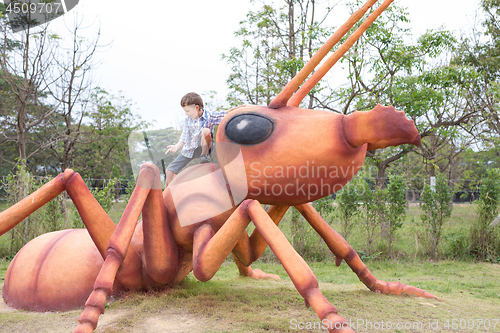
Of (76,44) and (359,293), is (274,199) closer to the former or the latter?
(359,293)

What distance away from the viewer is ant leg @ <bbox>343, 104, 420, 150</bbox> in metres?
2.09

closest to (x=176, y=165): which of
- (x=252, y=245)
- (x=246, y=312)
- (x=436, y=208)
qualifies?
(x=252, y=245)

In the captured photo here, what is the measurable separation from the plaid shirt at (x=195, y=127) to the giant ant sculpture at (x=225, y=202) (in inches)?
7.6

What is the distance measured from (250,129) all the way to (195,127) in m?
0.76

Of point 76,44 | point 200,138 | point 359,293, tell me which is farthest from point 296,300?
point 76,44

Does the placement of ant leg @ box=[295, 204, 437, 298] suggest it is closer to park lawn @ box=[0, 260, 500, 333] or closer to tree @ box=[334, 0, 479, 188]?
park lawn @ box=[0, 260, 500, 333]

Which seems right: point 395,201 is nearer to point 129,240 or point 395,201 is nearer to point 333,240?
point 333,240

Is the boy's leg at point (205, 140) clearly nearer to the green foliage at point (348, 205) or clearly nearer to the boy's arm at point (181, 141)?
the boy's arm at point (181, 141)

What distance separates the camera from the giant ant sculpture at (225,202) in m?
2.18

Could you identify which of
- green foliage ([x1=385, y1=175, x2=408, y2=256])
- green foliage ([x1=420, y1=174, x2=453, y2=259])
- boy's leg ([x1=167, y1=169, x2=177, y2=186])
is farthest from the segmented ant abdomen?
green foliage ([x1=420, y1=174, x2=453, y2=259])

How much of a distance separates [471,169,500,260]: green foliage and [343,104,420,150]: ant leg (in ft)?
23.1

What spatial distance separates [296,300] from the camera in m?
3.19

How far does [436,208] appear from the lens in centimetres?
788

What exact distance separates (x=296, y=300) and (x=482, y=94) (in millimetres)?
13217
